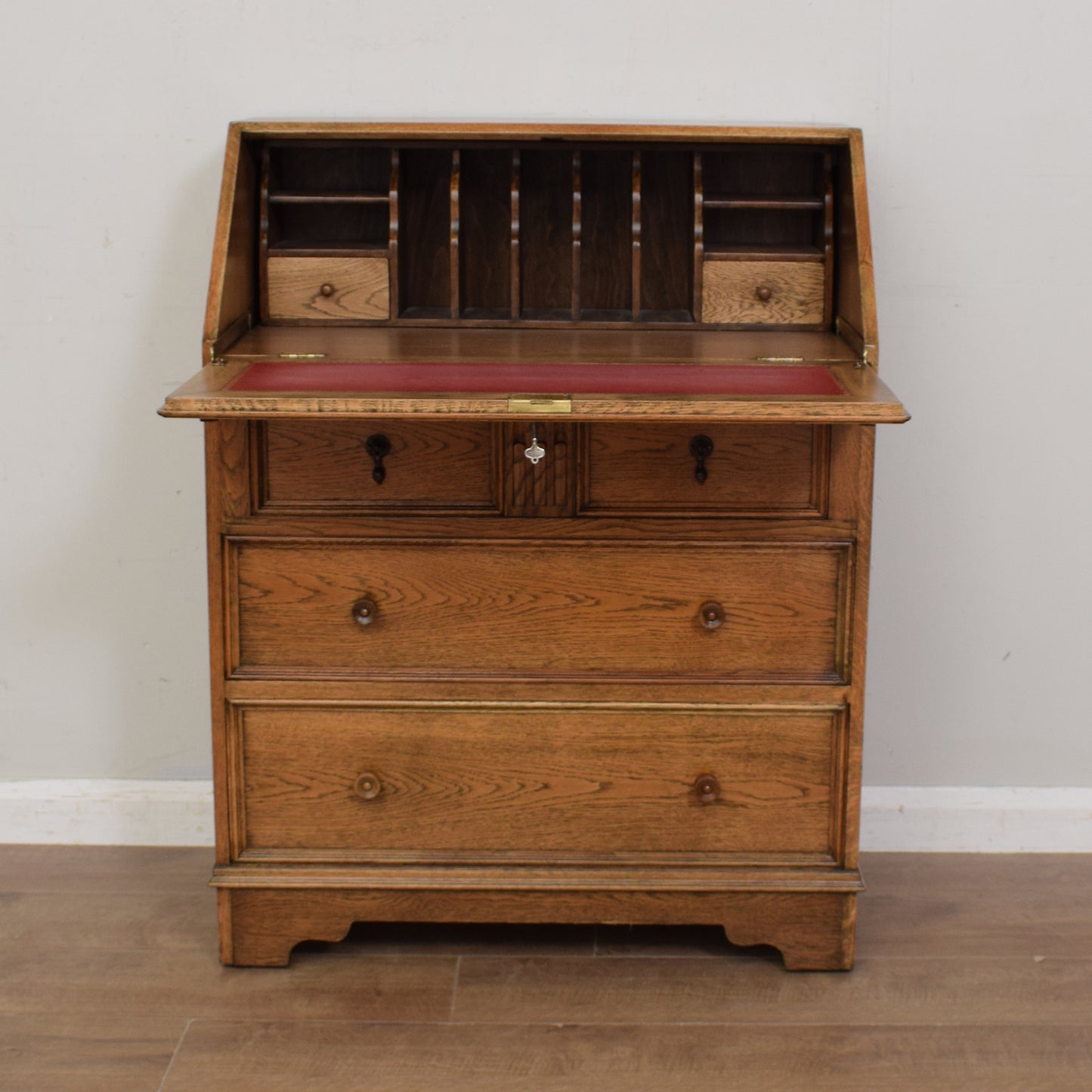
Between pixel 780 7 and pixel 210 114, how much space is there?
3.82ft

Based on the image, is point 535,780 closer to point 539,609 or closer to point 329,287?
point 539,609

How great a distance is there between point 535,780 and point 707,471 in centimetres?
66

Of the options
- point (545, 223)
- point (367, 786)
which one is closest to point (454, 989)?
point (367, 786)

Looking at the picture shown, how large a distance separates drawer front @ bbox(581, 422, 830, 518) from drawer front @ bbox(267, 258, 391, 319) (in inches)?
24.1

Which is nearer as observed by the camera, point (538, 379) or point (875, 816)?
point (538, 379)

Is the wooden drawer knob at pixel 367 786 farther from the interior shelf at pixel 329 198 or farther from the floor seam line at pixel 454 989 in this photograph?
the interior shelf at pixel 329 198

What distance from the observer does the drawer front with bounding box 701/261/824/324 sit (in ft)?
9.64

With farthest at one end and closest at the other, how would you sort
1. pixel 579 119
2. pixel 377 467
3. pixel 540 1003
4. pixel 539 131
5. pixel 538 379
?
pixel 579 119 < pixel 539 131 < pixel 540 1003 < pixel 377 467 < pixel 538 379

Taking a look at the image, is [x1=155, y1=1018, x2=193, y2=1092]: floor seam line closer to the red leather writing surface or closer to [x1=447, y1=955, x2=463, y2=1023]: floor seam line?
[x1=447, y1=955, x2=463, y2=1023]: floor seam line

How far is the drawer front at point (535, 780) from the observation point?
273 cm

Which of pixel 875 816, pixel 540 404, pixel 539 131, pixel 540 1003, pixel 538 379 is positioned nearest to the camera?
pixel 540 404

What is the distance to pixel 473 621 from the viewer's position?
2.69 m

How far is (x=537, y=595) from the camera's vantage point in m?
2.68

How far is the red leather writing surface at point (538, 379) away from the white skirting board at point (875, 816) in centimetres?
118
